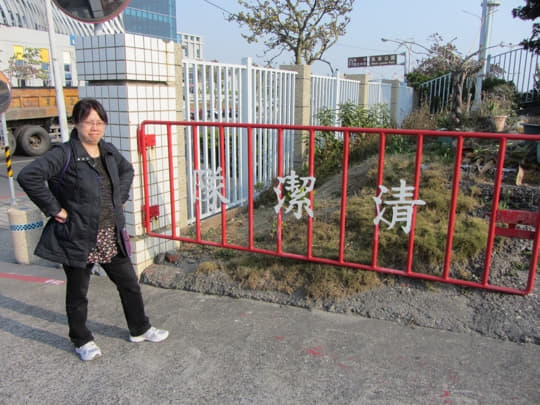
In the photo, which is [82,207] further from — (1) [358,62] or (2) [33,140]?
(1) [358,62]

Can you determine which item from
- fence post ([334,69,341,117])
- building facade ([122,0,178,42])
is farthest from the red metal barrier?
building facade ([122,0,178,42])

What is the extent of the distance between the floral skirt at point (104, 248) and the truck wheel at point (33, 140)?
1112 centimetres

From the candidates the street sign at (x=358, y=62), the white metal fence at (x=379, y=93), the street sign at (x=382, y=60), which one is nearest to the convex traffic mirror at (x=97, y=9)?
the white metal fence at (x=379, y=93)

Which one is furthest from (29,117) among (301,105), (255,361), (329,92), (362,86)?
(255,361)

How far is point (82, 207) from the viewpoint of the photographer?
2645 mm

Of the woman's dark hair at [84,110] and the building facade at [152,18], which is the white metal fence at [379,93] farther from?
the building facade at [152,18]

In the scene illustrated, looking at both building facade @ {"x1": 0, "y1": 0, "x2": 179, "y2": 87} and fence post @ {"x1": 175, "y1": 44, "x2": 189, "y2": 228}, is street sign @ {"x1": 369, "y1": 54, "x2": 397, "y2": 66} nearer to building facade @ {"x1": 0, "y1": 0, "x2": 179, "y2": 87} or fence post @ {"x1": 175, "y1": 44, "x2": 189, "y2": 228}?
building facade @ {"x1": 0, "y1": 0, "x2": 179, "y2": 87}

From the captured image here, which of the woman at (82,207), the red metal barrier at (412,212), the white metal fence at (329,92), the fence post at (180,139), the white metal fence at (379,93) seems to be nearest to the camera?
the woman at (82,207)

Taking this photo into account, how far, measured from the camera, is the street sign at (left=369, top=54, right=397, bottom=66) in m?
30.4

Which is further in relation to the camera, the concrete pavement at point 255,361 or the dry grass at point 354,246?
the dry grass at point 354,246

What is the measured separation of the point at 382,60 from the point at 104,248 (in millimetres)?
31844

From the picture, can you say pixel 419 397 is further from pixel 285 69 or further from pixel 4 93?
pixel 285 69

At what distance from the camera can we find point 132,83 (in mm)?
3795

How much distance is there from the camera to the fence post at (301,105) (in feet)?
25.9
